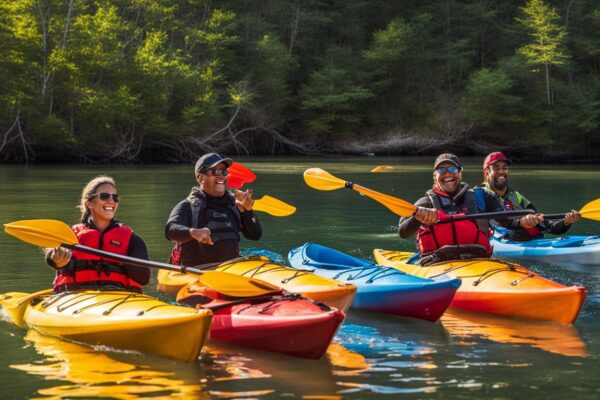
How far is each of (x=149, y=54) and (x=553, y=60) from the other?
18389 mm

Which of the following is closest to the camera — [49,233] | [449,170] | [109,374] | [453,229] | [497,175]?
[109,374]

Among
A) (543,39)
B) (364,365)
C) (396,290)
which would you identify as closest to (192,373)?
(364,365)

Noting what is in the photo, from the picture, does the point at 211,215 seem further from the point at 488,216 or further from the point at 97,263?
the point at 488,216

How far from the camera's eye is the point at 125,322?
18.0 feet

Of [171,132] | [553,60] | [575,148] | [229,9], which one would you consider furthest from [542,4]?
[171,132]

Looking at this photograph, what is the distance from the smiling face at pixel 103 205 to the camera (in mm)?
6062

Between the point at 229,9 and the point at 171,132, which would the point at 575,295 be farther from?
the point at 229,9

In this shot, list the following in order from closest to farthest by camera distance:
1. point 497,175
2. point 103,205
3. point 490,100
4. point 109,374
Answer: point 109,374
point 103,205
point 497,175
point 490,100

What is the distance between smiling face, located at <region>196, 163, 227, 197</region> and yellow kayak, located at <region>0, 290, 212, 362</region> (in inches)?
50.1

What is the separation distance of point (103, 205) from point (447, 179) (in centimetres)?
281

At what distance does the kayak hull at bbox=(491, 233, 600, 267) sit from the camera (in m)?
9.95

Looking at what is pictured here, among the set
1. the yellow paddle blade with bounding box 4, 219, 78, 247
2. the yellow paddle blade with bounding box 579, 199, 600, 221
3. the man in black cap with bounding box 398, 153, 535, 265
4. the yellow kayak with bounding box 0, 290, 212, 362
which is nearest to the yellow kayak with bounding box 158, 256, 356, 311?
the man in black cap with bounding box 398, 153, 535, 265

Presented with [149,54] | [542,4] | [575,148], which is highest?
[542,4]

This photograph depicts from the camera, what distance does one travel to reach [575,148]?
1783 inches
